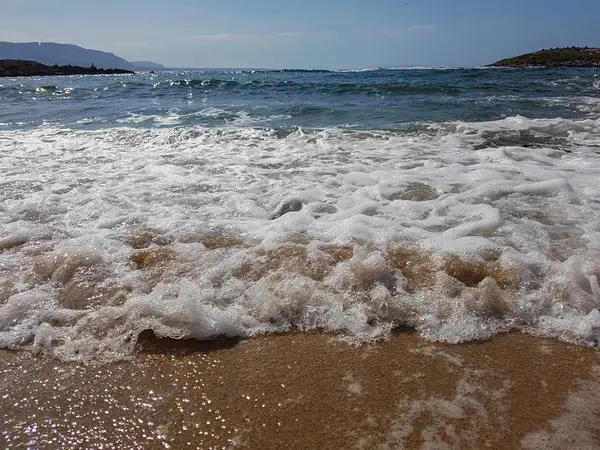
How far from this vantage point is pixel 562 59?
43.1 m

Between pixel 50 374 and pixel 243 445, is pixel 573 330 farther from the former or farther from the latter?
pixel 50 374

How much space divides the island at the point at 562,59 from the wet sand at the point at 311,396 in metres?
46.1

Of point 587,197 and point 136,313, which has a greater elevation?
point 587,197

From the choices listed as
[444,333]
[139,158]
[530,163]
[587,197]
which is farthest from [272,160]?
[444,333]

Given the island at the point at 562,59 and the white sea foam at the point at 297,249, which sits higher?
the island at the point at 562,59

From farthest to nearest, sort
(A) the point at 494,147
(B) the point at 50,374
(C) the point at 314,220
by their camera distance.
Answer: (A) the point at 494,147 → (C) the point at 314,220 → (B) the point at 50,374

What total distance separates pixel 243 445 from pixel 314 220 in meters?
2.22

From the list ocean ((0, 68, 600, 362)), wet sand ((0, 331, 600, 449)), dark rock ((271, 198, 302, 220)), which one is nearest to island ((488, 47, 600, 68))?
ocean ((0, 68, 600, 362))

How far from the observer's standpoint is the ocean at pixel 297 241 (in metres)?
2.33

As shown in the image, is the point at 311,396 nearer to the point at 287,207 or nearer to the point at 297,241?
the point at 297,241

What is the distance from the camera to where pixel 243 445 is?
1599 mm

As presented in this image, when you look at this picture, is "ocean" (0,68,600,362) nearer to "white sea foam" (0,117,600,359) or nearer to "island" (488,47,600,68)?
"white sea foam" (0,117,600,359)

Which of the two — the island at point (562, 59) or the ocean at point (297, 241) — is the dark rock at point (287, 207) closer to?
the ocean at point (297, 241)

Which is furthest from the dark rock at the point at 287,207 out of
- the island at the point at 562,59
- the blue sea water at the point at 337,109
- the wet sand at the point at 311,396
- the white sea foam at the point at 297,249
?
Result: the island at the point at 562,59
